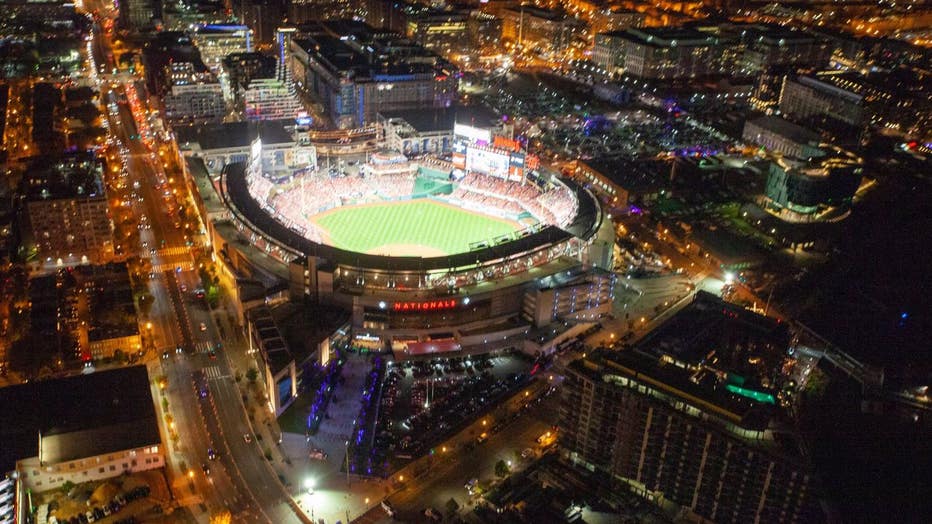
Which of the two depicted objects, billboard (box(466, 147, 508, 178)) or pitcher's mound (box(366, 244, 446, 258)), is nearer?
pitcher's mound (box(366, 244, 446, 258))

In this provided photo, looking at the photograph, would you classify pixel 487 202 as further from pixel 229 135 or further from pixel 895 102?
pixel 895 102

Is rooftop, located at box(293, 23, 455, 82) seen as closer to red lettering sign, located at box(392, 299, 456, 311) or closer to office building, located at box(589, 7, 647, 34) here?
office building, located at box(589, 7, 647, 34)

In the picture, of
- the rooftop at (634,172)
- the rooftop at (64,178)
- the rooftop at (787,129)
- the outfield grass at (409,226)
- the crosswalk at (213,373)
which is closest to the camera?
the crosswalk at (213,373)

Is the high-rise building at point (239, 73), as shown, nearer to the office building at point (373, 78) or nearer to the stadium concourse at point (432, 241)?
the office building at point (373, 78)

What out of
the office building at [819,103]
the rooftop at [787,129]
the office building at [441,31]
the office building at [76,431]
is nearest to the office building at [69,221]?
the office building at [76,431]

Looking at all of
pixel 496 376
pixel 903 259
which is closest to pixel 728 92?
pixel 903 259

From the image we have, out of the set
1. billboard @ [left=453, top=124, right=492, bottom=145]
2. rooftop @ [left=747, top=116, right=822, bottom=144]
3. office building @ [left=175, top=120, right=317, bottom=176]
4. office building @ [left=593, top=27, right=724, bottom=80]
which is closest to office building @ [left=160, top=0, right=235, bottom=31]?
office building @ [left=175, top=120, right=317, bottom=176]
